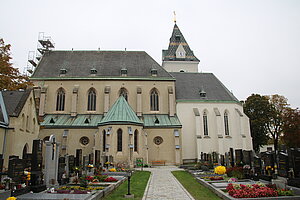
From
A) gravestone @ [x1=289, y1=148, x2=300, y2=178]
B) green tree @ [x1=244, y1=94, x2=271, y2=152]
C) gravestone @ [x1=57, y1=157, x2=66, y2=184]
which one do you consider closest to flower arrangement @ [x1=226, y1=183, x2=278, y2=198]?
gravestone @ [x1=289, y1=148, x2=300, y2=178]

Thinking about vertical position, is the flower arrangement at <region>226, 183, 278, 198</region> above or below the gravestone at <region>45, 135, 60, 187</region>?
below

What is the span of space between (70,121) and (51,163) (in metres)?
20.9

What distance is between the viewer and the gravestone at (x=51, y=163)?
42.3ft

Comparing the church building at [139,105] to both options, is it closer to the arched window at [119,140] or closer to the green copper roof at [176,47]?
the arched window at [119,140]

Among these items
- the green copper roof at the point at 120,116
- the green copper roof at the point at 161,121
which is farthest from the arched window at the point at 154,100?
the green copper roof at the point at 120,116

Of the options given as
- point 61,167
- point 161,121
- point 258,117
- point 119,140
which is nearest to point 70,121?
point 119,140

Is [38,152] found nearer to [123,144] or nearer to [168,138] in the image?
[123,144]

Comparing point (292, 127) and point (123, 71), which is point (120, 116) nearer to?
point (123, 71)

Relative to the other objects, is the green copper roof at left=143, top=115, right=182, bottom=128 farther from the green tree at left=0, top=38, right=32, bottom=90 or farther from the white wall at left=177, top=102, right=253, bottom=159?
the green tree at left=0, top=38, right=32, bottom=90

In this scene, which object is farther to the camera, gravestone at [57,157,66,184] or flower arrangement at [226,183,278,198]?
gravestone at [57,157,66,184]

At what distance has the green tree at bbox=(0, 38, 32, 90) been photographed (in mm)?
25859

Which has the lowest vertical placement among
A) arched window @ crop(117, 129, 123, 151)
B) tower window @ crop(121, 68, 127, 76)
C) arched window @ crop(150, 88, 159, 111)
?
arched window @ crop(117, 129, 123, 151)

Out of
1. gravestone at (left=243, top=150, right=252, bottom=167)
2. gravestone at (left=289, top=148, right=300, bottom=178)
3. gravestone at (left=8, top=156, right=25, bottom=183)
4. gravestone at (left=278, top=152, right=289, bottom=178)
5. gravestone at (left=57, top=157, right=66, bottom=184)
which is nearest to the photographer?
gravestone at (left=8, top=156, right=25, bottom=183)

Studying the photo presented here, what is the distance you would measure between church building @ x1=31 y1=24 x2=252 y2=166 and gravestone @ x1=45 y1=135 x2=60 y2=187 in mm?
16622
